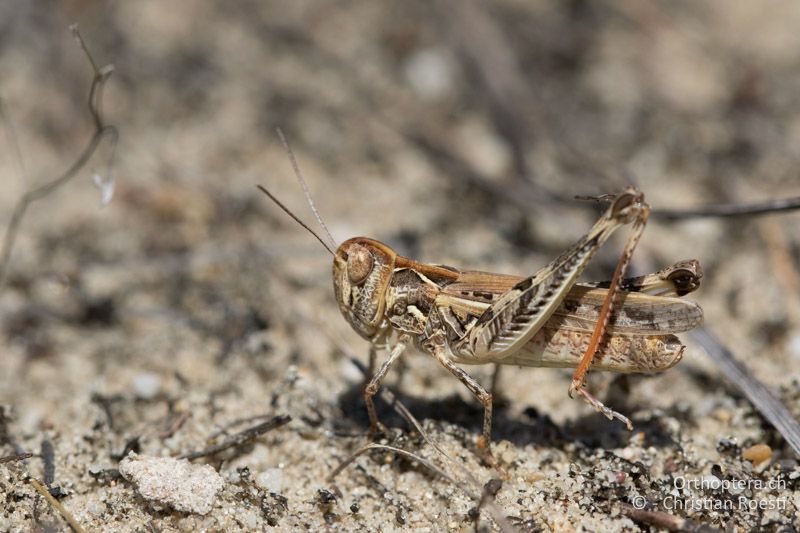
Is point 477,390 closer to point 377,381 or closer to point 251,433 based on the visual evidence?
point 377,381

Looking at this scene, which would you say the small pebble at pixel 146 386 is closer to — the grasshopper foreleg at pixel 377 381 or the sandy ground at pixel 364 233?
the sandy ground at pixel 364 233

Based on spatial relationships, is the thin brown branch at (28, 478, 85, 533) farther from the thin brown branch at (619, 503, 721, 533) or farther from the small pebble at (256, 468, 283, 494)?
the thin brown branch at (619, 503, 721, 533)

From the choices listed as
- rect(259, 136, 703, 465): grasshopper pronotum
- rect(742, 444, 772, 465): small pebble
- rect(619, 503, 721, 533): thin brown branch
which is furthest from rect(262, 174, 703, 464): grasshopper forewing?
rect(742, 444, 772, 465): small pebble

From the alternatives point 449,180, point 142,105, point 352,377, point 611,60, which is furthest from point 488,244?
point 142,105

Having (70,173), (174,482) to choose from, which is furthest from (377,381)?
(70,173)

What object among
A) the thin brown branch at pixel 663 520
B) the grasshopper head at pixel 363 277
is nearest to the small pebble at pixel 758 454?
the thin brown branch at pixel 663 520
